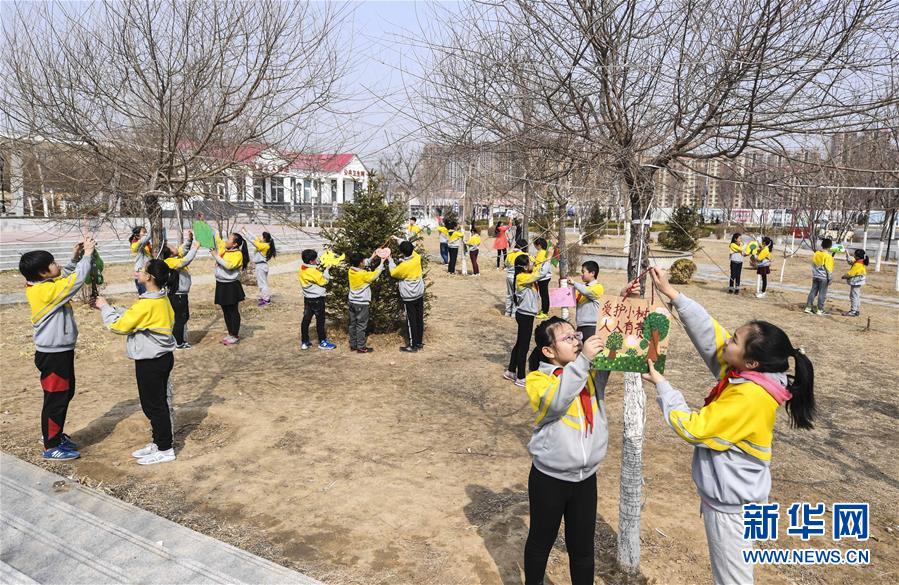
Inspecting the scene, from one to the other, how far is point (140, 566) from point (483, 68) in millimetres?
3981

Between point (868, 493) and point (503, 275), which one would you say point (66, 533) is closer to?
point (868, 493)

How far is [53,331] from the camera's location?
4559 millimetres

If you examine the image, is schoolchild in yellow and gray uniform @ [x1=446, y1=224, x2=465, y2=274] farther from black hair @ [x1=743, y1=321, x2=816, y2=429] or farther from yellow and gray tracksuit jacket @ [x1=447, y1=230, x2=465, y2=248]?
black hair @ [x1=743, y1=321, x2=816, y2=429]

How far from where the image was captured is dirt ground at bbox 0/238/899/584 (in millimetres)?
3521

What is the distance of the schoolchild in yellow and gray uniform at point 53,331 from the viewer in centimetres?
452

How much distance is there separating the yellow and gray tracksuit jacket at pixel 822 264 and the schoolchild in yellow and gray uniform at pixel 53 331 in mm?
12736

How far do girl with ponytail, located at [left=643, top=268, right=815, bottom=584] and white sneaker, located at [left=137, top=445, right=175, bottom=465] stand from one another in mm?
4129

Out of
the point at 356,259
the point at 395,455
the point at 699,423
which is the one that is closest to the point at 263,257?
the point at 356,259

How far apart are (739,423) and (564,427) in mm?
761

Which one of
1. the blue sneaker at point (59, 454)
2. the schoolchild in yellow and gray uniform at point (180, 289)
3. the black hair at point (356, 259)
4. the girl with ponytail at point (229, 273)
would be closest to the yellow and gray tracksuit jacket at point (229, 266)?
the girl with ponytail at point (229, 273)

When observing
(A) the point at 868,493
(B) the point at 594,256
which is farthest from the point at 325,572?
(B) the point at 594,256

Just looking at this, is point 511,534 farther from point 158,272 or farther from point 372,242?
point 372,242

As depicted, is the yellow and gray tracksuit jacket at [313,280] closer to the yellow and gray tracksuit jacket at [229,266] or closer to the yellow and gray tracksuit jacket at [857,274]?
the yellow and gray tracksuit jacket at [229,266]

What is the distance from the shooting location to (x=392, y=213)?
888cm
